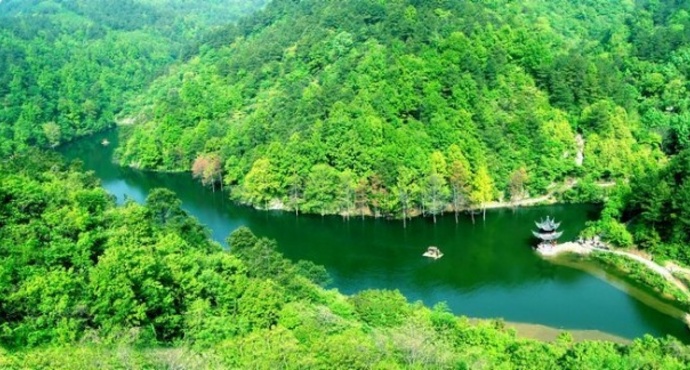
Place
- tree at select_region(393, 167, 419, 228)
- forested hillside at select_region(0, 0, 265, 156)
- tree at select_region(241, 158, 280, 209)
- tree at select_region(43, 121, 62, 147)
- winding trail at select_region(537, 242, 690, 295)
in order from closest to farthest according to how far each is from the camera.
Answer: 1. winding trail at select_region(537, 242, 690, 295)
2. tree at select_region(393, 167, 419, 228)
3. tree at select_region(241, 158, 280, 209)
4. tree at select_region(43, 121, 62, 147)
5. forested hillside at select_region(0, 0, 265, 156)

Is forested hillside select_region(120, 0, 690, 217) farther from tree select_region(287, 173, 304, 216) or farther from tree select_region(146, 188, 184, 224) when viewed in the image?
tree select_region(146, 188, 184, 224)

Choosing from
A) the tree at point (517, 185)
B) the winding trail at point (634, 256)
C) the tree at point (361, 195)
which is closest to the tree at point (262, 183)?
the tree at point (361, 195)

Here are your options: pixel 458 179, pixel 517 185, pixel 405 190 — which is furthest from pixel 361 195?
pixel 517 185

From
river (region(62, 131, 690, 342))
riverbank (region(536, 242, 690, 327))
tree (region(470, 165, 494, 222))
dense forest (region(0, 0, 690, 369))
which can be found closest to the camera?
dense forest (region(0, 0, 690, 369))

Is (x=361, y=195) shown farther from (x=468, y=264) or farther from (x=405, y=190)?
(x=468, y=264)

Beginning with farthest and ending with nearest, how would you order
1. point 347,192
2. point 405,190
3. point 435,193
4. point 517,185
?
point 517,185, point 347,192, point 405,190, point 435,193

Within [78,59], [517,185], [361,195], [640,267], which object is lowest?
[640,267]

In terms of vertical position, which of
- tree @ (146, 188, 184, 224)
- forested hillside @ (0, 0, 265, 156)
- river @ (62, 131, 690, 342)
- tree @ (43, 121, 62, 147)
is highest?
forested hillside @ (0, 0, 265, 156)

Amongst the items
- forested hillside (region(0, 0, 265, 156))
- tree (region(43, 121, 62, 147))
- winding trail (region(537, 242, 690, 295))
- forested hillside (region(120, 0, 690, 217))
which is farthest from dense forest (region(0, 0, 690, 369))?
winding trail (region(537, 242, 690, 295))
